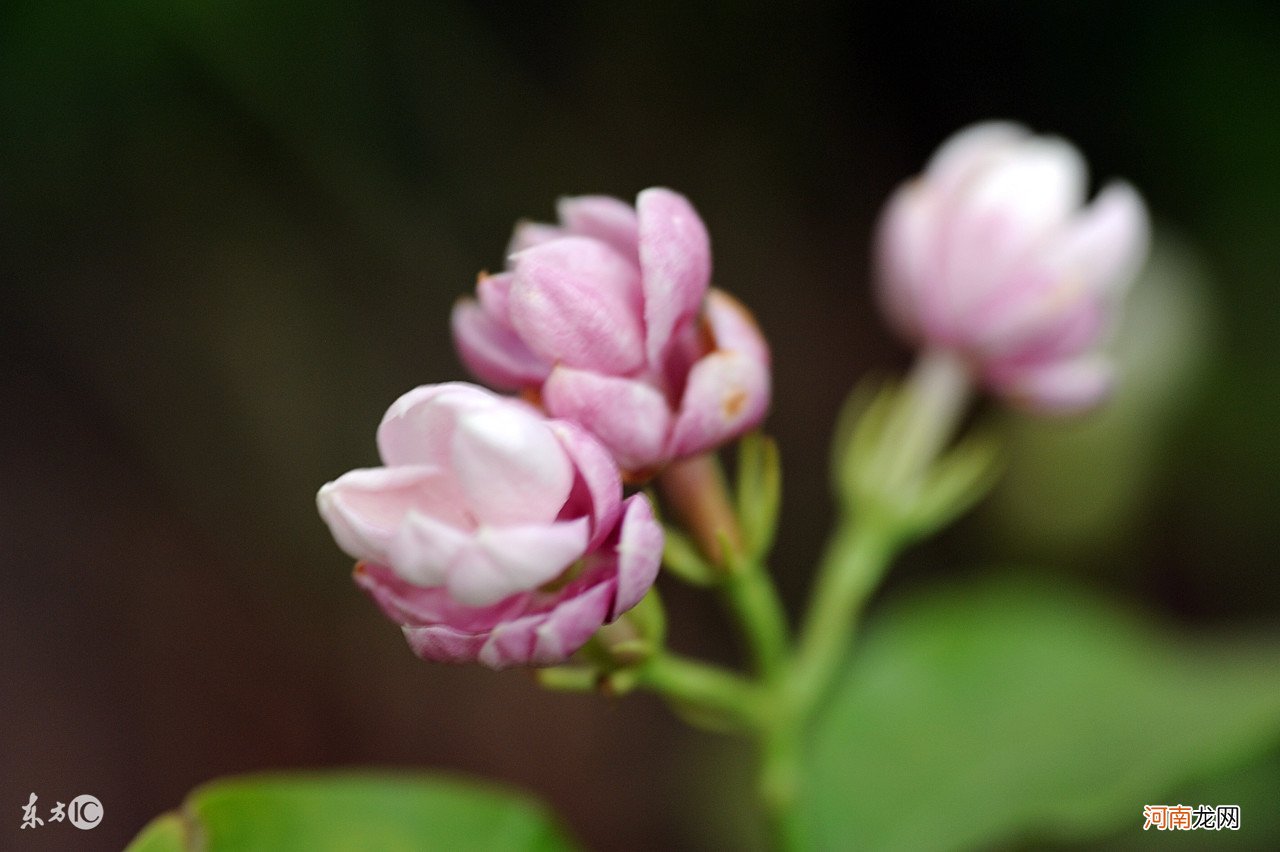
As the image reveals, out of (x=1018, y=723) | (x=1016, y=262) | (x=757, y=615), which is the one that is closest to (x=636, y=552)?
(x=757, y=615)

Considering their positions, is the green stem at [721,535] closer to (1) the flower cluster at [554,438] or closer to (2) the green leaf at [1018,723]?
(1) the flower cluster at [554,438]

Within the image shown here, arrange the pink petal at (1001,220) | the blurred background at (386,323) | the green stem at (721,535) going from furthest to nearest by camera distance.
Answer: the blurred background at (386,323) → the pink petal at (1001,220) → the green stem at (721,535)

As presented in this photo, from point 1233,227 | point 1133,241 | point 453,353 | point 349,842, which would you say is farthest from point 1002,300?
point 453,353

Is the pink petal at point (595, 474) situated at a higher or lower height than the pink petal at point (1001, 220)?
lower

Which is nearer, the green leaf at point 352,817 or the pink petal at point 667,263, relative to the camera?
the pink petal at point 667,263

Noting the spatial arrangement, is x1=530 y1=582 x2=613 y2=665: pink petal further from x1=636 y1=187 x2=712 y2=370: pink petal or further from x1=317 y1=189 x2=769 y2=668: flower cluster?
x1=636 y1=187 x2=712 y2=370: pink petal

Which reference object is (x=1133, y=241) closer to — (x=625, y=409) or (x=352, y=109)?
(x=625, y=409)

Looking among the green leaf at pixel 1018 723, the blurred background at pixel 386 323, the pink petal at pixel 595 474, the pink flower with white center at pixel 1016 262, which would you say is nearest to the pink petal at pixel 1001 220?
the pink flower with white center at pixel 1016 262
